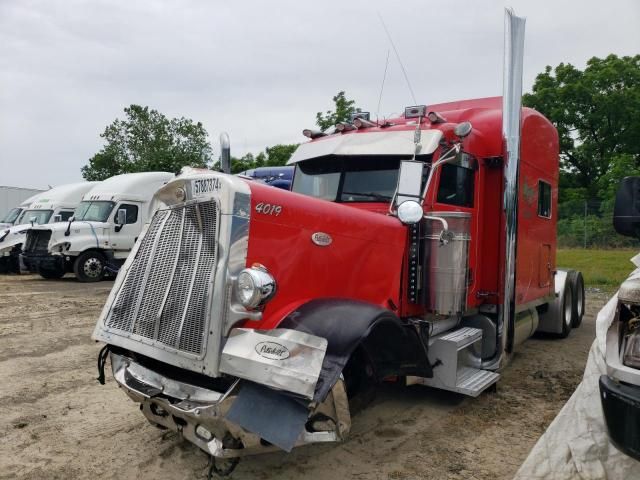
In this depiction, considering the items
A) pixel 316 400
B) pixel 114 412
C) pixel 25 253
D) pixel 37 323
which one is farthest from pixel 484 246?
pixel 25 253

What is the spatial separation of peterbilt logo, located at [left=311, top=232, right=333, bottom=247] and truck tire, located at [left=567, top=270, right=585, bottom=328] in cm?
642

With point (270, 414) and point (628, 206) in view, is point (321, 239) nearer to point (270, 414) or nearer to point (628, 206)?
point (270, 414)

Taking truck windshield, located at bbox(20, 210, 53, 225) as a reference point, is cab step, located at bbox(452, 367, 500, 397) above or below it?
below

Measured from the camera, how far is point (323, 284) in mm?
3592

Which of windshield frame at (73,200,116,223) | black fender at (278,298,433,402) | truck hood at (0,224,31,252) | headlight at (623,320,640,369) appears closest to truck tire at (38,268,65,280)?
windshield frame at (73,200,116,223)

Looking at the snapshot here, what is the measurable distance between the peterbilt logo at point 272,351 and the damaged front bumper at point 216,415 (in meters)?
0.24

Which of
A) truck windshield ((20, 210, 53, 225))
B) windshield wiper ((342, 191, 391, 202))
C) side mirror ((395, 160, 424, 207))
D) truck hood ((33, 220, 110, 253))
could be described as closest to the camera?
side mirror ((395, 160, 424, 207))

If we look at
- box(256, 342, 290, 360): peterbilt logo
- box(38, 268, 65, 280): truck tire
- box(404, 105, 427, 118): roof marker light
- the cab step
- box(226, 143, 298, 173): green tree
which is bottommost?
box(38, 268, 65, 280): truck tire

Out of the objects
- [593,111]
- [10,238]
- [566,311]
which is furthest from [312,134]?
[593,111]

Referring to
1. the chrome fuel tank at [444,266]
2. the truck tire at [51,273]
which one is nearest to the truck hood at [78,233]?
the truck tire at [51,273]

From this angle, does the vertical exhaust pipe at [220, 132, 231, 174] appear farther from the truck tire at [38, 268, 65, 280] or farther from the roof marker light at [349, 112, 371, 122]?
the truck tire at [38, 268, 65, 280]

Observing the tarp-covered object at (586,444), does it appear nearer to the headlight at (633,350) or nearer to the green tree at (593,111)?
the headlight at (633,350)

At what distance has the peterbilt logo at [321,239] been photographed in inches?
140

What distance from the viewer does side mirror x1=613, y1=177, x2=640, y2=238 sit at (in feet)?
9.34
